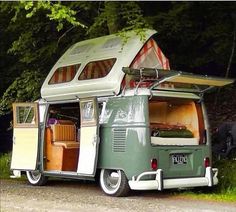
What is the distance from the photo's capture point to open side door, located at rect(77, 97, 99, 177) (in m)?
9.66

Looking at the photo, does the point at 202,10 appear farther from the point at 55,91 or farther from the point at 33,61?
the point at 55,91

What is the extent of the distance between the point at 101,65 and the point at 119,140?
5.67 feet

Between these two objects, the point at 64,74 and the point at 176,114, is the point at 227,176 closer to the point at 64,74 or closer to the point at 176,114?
the point at 176,114

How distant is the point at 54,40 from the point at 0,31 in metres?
1.98

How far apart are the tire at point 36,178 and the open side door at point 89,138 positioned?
166 cm

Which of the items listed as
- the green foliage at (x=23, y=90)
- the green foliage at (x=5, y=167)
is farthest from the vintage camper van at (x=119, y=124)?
the green foliage at (x=5, y=167)

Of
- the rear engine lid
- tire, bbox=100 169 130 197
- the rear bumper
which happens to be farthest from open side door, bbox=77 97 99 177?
the rear engine lid

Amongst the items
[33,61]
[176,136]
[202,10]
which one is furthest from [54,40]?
[176,136]

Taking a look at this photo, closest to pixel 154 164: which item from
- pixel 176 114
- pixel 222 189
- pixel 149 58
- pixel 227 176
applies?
pixel 176 114

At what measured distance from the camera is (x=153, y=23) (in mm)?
13570

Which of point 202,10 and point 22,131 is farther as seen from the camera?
point 202,10

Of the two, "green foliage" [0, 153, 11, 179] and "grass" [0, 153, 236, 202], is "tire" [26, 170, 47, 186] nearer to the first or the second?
"green foliage" [0, 153, 11, 179]

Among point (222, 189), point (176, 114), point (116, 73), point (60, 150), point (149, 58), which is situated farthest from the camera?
point (60, 150)

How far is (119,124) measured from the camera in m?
9.49
